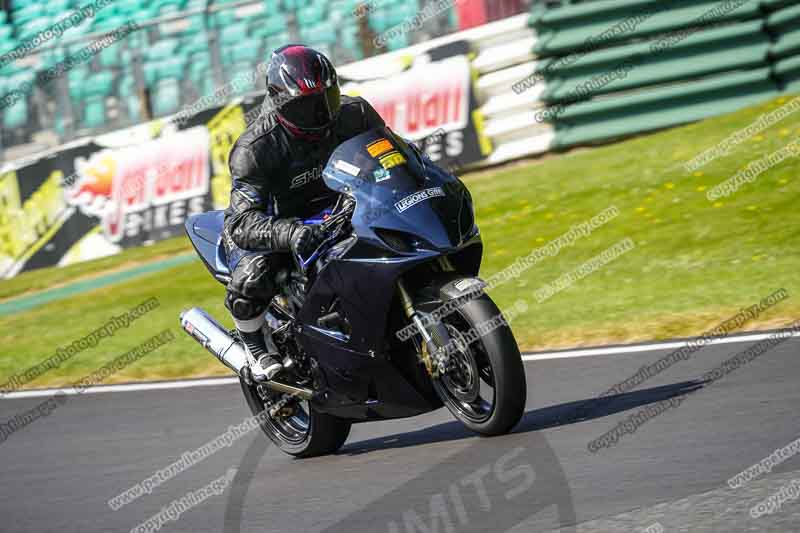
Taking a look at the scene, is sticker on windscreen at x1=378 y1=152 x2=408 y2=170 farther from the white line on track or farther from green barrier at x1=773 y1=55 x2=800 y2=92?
green barrier at x1=773 y1=55 x2=800 y2=92

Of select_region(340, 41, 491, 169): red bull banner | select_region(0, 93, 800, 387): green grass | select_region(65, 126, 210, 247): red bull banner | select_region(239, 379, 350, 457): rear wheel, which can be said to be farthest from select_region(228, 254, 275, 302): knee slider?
select_region(65, 126, 210, 247): red bull banner

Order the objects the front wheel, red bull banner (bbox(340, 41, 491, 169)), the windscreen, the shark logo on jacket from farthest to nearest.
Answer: red bull banner (bbox(340, 41, 491, 169)), the shark logo on jacket, the windscreen, the front wheel

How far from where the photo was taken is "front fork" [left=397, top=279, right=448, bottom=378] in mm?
5156

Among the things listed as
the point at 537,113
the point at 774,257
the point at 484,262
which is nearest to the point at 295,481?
the point at 774,257

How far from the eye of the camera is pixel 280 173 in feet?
19.1

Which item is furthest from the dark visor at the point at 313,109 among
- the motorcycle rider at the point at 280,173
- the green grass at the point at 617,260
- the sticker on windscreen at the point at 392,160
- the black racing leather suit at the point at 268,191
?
the green grass at the point at 617,260

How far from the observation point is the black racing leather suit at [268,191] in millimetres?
5727

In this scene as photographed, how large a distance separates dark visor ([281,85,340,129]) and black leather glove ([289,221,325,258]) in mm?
540

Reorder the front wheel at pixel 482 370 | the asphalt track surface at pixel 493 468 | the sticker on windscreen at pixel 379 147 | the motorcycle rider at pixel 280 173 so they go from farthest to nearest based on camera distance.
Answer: the motorcycle rider at pixel 280 173 → the sticker on windscreen at pixel 379 147 → the front wheel at pixel 482 370 → the asphalt track surface at pixel 493 468

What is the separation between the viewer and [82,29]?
18234 millimetres

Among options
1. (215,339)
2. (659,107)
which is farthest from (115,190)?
(215,339)

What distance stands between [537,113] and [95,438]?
26.9 ft

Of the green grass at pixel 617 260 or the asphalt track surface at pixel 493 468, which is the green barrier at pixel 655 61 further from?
the asphalt track surface at pixel 493 468

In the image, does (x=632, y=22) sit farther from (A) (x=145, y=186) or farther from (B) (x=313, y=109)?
(B) (x=313, y=109)
